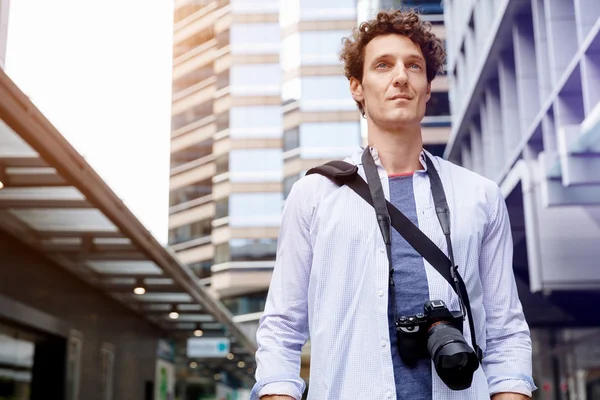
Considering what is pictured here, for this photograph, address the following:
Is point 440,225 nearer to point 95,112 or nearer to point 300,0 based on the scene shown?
point 95,112

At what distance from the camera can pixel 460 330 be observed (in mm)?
2193

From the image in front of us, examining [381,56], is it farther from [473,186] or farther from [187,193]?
[187,193]

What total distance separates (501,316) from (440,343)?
345 millimetres

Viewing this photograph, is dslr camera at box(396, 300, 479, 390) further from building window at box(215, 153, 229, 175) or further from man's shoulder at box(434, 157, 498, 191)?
building window at box(215, 153, 229, 175)

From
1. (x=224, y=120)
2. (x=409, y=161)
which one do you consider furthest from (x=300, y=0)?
(x=409, y=161)

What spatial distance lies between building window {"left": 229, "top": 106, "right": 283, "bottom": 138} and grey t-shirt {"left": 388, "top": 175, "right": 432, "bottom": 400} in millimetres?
59351

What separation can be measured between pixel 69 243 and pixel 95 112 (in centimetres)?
419

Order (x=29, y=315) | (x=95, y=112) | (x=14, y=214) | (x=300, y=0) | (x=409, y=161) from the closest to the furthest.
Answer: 1. (x=409, y=161)
2. (x=95, y=112)
3. (x=14, y=214)
4. (x=29, y=315)
5. (x=300, y=0)

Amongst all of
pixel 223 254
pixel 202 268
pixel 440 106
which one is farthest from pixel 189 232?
pixel 440 106

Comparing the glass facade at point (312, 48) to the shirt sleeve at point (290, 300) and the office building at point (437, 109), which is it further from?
the shirt sleeve at point (290, 300)

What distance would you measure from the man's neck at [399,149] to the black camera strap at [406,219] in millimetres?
72

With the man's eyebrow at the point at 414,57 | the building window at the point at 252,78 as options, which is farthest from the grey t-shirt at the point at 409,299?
the building window at the point at 252,78

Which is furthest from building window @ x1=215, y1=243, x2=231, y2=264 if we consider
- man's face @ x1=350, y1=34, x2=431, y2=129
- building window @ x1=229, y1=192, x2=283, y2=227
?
man's face @ x1=350, y1=34, x2=431, y2=129

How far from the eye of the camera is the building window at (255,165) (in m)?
61.8
